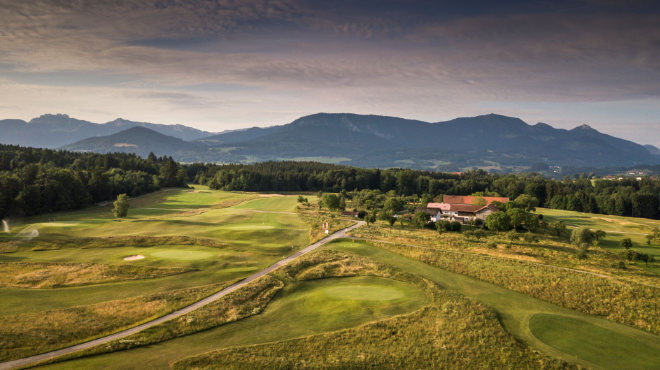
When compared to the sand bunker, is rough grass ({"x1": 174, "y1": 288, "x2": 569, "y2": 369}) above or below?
below

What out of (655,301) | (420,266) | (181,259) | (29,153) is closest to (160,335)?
(181,259)

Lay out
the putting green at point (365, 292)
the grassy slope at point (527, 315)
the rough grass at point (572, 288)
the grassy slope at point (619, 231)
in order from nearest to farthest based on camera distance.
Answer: the grassy slope at point (527, 315) → the rough grass at point (572, 288) → the putting green at point (365, 292) → the grassy slope at point (619, 231)

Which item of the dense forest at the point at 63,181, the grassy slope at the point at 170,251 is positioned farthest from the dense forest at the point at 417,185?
the grassy slope at the point at 170,251

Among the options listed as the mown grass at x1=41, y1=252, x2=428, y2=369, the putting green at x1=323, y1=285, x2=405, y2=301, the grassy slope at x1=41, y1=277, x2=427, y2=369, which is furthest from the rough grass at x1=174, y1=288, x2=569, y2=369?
the putting green at x1=323, y1=285, x2=405, y2=301

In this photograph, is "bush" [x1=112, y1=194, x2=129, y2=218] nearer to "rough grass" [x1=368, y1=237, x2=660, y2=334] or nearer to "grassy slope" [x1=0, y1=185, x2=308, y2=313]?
"grassy slope" [x1=0, y1=185, x2=308, y2=313]

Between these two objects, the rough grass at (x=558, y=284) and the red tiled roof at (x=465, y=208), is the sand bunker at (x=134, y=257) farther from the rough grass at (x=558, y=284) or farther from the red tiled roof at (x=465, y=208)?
the red tiled roof at (x=465, y=208)

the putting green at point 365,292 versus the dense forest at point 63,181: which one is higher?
the dense forest at point 63,181
